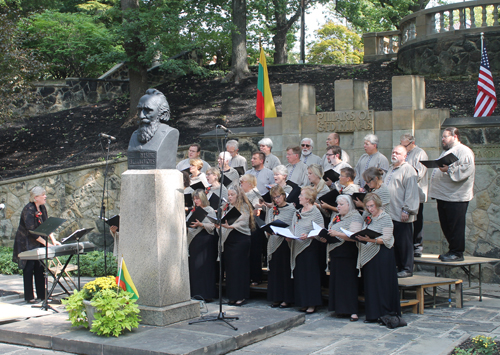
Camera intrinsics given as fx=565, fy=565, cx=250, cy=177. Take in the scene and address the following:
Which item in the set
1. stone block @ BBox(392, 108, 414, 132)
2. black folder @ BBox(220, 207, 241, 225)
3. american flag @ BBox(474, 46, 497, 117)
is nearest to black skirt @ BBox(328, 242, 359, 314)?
black folder @ BBox(220, 207, 241, 225)

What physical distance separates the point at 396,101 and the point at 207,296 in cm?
486

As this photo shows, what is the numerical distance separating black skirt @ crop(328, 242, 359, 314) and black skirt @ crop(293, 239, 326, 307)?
312mm

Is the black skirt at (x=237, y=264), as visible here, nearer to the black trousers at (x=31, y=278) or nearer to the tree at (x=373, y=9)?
the black trousers at (x=31, y=278)

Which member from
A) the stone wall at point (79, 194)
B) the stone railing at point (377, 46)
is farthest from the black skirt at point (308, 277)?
the stone railing at point (377, 46)

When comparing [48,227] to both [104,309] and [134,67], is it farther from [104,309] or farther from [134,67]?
[134,67]

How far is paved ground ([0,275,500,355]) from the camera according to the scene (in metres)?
6.07

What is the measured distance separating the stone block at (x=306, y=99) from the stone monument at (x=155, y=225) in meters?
4.84

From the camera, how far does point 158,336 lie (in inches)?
241

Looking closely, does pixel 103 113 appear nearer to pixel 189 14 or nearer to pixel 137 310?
pixel 189 14

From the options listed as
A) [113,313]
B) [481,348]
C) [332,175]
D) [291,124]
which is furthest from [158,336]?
[291,124]

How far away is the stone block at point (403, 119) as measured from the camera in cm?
1009

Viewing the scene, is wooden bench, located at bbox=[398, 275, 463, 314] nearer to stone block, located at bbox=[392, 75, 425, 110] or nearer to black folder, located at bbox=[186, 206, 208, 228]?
black folder, located at bbox=[186, 206, 208, 228]

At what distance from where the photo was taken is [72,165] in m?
14.5

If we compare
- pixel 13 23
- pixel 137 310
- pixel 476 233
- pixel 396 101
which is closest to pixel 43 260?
pixel 137 310
